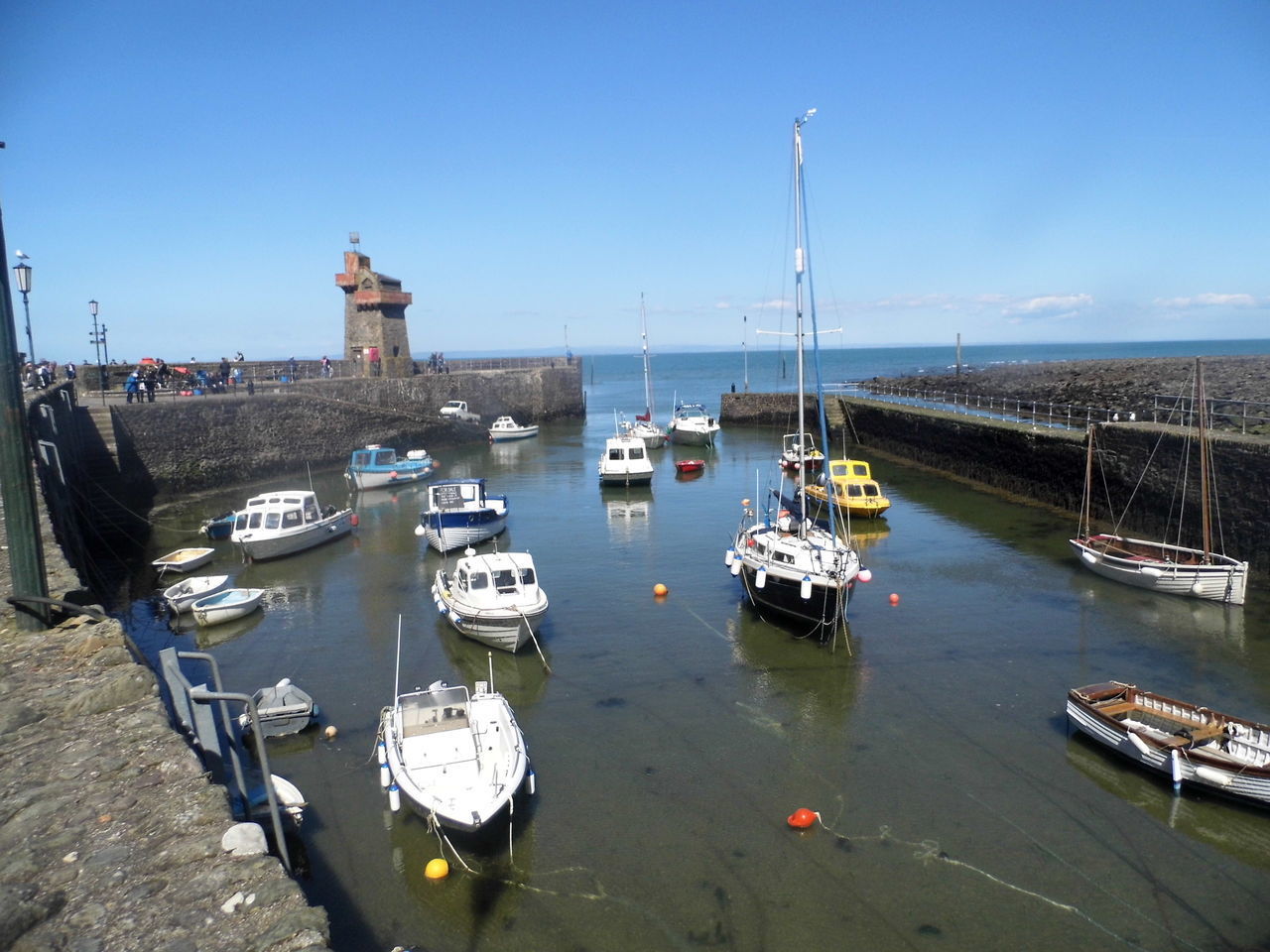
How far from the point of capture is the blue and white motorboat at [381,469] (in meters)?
40.6

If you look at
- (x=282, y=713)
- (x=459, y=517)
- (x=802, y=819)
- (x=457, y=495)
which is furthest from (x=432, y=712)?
(x=457, y=495)

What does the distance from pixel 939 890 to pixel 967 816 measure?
1.81 m

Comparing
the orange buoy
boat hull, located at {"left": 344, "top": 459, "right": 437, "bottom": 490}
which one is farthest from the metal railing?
boat hull, located at {"left": 344, "top": 459, "right": 437, "bottom": 490}

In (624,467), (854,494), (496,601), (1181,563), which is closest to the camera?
(496,601)

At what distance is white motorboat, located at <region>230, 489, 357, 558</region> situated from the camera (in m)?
26.7

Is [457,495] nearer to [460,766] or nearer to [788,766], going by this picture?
[460,766]

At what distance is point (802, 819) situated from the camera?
1182 cm

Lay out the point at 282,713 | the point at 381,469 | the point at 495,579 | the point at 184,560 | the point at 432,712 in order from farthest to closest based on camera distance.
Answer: the point at 381,469
the point at 184,560
the point at 495,579
the point at 282,713
the point at 432,712

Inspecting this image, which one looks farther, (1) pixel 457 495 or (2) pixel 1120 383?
(2) pixel 1120 383

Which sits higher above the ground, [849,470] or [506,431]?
[506,431]

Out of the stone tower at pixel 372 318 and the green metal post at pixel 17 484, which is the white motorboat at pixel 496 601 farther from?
the stone tower at pixel 372 318

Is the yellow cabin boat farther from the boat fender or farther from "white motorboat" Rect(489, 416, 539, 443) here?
"white motorboat" Rect(489, 416, 539, 443)

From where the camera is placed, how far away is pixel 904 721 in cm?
1501

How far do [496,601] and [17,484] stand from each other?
1005 cm
